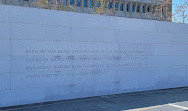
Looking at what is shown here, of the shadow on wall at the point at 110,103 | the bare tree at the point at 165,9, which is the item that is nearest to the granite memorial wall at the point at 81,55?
the shadow on wall at the point at 110,103

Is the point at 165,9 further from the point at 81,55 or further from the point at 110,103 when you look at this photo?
the point at 110,103

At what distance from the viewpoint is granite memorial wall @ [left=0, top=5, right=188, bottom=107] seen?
6.56 m

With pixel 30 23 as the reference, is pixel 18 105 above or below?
below

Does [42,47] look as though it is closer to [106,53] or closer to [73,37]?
[73,37]

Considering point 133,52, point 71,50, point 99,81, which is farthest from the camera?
point 133,52

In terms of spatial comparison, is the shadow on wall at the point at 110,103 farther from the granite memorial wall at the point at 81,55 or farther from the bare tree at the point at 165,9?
the bare tree at the point at 165,9

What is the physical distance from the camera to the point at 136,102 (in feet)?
23.2

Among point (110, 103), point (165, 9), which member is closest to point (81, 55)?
point (110, 103)

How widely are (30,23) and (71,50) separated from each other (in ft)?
5.63

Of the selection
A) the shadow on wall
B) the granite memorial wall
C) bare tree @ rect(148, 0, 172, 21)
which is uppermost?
bare tree @ rect(148, 0, 172, 21)

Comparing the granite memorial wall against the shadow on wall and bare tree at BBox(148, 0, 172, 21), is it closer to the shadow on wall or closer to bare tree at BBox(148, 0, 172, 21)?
the shadow on wall

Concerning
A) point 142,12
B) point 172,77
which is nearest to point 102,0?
point 172,77

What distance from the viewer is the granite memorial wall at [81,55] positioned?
6.56 metres

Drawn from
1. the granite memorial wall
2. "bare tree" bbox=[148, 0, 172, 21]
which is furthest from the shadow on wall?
"bare tree" bbox=[148, 0, 172, 21]
